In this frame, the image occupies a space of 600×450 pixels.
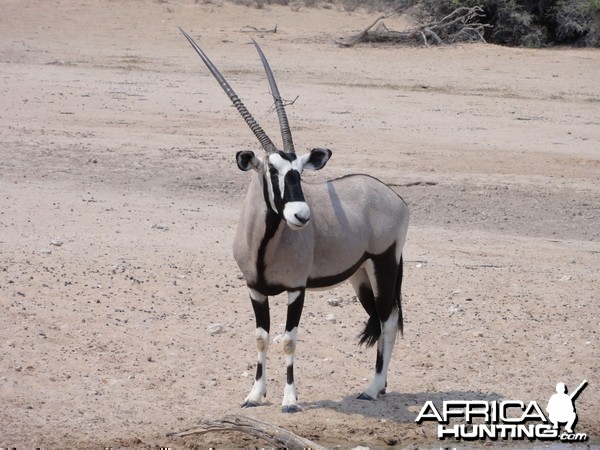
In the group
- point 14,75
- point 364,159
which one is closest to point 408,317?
point 364,159

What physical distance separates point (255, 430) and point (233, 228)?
523 centimetres

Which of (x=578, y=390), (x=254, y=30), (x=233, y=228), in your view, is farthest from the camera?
(x=254, y=30)

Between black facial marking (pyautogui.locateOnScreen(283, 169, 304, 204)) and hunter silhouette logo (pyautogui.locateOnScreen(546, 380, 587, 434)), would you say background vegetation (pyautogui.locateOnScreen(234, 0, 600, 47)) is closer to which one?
hunter silhouette logo (pyautogui.locateOnScreen(546, 380, 587, 434))

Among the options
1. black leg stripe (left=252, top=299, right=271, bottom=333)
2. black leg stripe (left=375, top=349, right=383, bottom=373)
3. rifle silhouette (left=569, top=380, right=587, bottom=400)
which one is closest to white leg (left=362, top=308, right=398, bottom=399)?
black leg stripe (left=375, top=349, right=383, bottom=373)

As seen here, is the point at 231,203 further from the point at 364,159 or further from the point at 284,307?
the point at 284,307

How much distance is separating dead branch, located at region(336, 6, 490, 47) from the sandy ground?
67 centimetres

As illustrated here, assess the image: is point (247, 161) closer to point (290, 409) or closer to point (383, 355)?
point (290, 409)

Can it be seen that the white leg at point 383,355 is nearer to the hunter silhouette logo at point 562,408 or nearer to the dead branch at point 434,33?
the hunter silhouette logo at point 562,408

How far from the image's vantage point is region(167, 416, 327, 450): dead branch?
6.75 metres

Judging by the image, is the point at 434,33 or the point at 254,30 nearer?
the point at 434,33

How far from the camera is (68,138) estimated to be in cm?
1595
